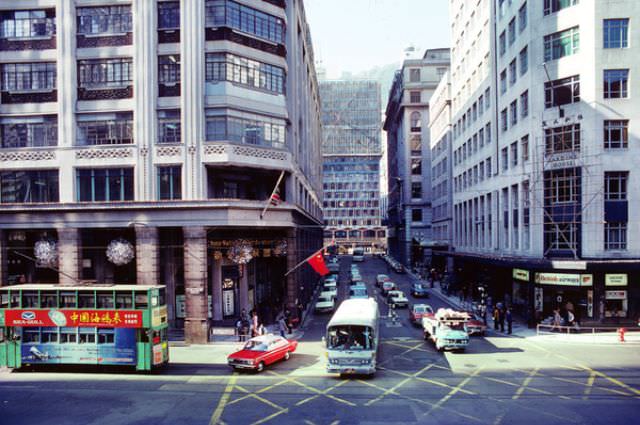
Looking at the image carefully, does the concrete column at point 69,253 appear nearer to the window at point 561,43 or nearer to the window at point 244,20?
the window at point 244,20

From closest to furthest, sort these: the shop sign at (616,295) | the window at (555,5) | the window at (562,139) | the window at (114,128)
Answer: the shop sign at (616,295) → the window at (114,128) → the window at (562,139) → the window at (555,5)

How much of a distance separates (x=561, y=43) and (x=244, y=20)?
950 inches

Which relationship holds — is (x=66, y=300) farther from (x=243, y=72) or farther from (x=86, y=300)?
(x=243, y=72)

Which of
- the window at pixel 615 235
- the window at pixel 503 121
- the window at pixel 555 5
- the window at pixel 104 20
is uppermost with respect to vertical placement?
the window at pixel 555 5

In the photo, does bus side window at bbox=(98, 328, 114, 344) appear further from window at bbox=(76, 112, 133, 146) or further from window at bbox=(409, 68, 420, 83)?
window at bbox=(409, 68, 420, 83)

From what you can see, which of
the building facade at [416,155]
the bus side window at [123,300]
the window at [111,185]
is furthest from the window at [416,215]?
the bus side window at [123,300]

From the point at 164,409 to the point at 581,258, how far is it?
1201 inches

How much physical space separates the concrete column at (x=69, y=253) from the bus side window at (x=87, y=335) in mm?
11068

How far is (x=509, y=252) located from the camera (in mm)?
48094

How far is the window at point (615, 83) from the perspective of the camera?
3725 cm

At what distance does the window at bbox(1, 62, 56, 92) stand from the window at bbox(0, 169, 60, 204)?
611cm

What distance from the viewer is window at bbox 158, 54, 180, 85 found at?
36.6 m

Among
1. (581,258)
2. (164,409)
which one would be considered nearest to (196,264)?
(164,409)

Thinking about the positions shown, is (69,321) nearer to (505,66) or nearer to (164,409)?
(164,409)
